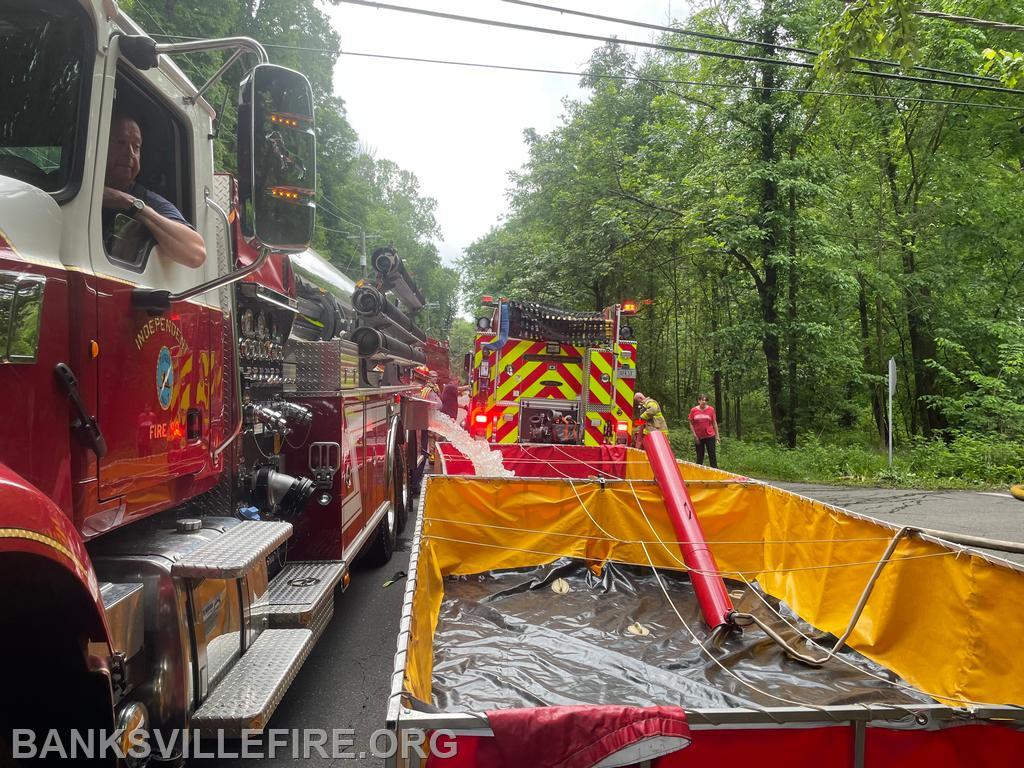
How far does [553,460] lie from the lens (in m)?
7.31

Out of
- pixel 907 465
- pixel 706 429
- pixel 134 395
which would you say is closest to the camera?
pixel 134 395

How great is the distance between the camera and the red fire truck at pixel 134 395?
1.68 m

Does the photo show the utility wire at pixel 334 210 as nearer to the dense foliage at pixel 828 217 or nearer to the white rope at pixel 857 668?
the dense foliage at pixel 828 217

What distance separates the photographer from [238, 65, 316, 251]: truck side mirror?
2273mm

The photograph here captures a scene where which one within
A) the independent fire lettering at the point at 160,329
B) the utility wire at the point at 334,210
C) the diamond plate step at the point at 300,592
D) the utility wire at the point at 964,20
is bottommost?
the diamond plate step at the point at 300,592

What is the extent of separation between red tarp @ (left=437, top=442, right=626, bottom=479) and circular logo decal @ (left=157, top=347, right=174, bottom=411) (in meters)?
4.27

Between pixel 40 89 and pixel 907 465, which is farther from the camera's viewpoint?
pixel 907 465

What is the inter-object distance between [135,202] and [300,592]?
217 centimetres

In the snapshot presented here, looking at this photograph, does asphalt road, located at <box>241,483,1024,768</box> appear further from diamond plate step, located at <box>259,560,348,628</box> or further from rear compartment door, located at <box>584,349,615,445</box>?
rear compartment door, located at <box>584,349,615,445</box>

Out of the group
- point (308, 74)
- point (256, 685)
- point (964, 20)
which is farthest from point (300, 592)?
point (308, 74)

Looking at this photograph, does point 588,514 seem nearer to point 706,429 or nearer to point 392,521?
point 392,521

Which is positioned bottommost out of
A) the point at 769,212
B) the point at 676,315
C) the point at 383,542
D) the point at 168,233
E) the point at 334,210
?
the point at 383,542

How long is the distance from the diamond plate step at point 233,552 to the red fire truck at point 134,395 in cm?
1

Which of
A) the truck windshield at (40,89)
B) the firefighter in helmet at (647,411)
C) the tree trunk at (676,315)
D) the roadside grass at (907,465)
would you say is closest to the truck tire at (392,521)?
the firefighter in helmet at (647,411)
